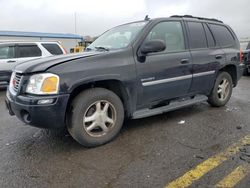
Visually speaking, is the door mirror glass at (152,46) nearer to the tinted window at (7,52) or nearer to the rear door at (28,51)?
the rear door at (28,51)

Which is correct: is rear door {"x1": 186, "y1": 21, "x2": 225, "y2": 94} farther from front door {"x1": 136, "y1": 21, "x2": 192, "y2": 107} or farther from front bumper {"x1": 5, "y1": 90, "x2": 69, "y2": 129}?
front bumper {"x1": 5, "y1": 90, "x2": 69, "y2": 129}

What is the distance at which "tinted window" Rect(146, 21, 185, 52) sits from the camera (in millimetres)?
4313

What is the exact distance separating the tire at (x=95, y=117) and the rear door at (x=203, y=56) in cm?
174

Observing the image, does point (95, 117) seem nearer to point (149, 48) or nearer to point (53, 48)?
point (149, 48)

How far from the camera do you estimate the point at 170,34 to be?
4523 millimetres

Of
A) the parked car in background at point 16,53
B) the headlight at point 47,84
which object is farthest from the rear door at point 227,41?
the parked car in background at point 16,53

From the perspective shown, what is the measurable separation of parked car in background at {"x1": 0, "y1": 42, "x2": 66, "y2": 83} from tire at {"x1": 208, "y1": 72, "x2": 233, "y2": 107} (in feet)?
20.6

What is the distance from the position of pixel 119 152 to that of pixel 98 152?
280mm

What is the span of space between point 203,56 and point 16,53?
6.91m

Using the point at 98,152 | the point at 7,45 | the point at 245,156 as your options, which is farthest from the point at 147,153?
the point at 7,45

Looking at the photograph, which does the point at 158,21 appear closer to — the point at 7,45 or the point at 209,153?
the point at 209,153

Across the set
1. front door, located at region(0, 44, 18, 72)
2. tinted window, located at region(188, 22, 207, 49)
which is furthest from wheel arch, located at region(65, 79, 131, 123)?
front door, located at region(0, 44, 18, 72)

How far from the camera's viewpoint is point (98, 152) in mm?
3496

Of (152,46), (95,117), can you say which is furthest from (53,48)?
(95,117)
